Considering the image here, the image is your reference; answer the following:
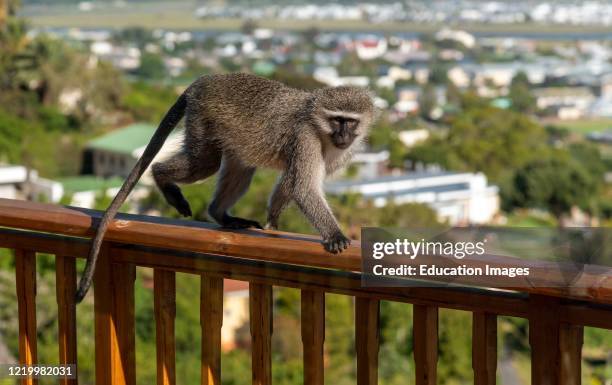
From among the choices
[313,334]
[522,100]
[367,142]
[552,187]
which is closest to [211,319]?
[313,334]

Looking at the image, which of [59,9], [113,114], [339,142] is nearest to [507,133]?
[113,114]

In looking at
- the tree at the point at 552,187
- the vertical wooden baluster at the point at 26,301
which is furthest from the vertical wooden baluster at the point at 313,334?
the tree at the point at 552,187

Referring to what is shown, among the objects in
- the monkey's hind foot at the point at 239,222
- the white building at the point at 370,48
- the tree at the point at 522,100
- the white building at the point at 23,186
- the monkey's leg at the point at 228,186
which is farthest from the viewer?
the white building at the point at 370,48

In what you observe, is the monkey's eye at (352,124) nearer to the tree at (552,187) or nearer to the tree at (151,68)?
the tree at (552,187)

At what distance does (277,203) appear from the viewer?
110 inches

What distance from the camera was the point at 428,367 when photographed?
181cm

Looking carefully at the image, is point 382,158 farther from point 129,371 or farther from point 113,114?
point 129,371

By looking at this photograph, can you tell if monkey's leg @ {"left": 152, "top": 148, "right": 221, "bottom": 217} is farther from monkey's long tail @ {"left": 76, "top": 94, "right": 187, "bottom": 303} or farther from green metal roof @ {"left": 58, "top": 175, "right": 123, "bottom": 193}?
green metal roof @ {"left": 58, "top": 175, "right": 123, "bottom": 193}

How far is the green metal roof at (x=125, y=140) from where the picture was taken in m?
29.4

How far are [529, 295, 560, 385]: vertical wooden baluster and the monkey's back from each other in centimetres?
122

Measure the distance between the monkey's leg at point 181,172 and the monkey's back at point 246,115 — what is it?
6cm

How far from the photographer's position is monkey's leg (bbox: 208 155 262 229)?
9.58 ft

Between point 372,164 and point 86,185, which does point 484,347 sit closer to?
point 86,185

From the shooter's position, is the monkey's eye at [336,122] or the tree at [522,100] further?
the tree at [522,100]
